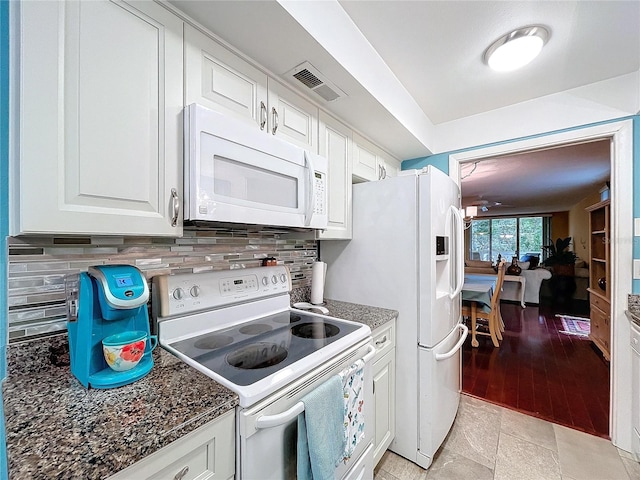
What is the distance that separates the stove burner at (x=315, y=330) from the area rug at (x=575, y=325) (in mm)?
4414

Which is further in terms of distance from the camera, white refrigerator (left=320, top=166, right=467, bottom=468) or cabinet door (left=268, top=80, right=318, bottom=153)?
white refrigerator (left=320, top=166, right=467, bottom=468)

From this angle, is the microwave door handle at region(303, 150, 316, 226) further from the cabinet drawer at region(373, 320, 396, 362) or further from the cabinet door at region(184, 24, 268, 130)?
the cabinet drawer at region(373, 320, 396, 362)

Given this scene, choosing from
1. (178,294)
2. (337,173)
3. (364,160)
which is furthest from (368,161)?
(178,294)

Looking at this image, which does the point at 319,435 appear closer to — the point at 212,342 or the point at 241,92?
the point at 212,342

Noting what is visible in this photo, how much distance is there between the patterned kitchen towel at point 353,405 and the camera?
1.08 m

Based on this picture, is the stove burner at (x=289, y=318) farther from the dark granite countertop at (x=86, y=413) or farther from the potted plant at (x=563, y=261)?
the potted plant at (x=563, y=261)

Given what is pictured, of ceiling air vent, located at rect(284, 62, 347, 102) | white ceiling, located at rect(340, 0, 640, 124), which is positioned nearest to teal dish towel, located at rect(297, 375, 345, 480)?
ceiling air vent, located at rect(284, 62, 347, 102)

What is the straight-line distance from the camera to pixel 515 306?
5.68 meters

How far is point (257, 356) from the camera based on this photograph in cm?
104

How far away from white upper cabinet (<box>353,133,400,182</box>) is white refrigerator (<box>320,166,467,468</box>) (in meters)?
0.23

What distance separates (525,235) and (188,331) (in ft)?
33.6

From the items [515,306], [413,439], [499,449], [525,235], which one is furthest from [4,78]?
[525,235]

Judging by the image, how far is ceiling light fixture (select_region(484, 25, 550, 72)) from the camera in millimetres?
1424

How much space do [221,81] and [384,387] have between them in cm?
175
